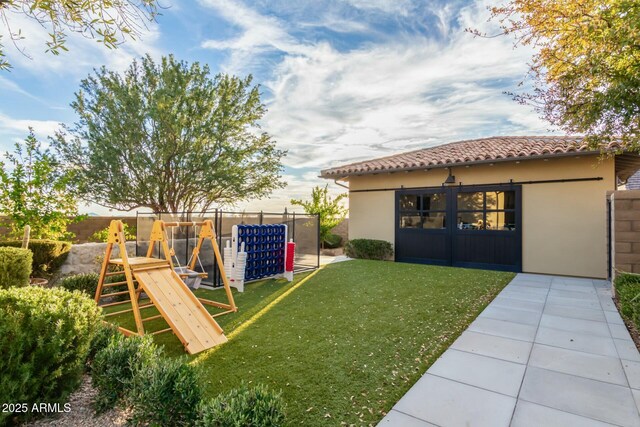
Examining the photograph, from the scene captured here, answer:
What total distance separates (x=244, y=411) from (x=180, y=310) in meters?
2.40

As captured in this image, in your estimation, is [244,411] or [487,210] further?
[487,210]

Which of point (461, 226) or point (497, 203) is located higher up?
point (497, 203)

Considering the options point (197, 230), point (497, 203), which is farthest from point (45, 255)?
point (497, 203)

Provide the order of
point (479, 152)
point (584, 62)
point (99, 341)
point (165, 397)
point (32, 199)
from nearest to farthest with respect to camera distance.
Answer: point (165, 397)
point (99, 341)
point (584, 62)
point (32, 199)
point (479, 152)

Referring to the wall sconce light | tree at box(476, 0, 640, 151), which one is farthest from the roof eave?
tree at box(476, 0, 640, 151)

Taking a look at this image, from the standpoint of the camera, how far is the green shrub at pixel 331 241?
13438 mm

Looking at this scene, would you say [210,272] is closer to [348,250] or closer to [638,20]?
[348,250]

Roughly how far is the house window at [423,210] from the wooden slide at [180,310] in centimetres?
738

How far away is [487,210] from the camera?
336 inches

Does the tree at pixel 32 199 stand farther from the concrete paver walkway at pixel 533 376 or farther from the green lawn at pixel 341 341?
the concrete paver walkway at pixel 533 376

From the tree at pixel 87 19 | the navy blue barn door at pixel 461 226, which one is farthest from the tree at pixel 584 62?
the tree at pixel 87 19

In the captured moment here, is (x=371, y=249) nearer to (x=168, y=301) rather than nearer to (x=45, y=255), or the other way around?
(x=168, y=301)

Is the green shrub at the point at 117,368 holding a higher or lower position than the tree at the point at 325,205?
lower

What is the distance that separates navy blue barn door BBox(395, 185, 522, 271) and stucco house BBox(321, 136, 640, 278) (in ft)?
0.08
